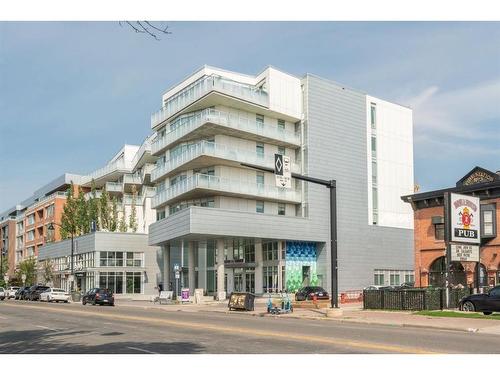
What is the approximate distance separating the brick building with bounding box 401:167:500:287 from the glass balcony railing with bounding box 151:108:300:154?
66.6ft

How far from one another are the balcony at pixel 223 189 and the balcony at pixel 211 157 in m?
1.82

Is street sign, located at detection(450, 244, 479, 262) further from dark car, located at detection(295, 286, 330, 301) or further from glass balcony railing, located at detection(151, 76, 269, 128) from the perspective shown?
glass balcony railing, located at detection(151, 76, 269, 128)

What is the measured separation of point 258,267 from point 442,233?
2566 cm

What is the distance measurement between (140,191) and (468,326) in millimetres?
71154

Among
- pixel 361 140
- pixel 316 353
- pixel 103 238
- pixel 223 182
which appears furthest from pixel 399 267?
pixel 316 353

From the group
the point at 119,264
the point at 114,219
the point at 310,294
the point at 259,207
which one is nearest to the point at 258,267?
the point at 259,207

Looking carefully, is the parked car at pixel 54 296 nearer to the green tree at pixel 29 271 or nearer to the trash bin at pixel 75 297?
the trash bin at pixel 75 297

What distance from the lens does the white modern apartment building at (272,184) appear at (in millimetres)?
60281

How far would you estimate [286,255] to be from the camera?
6372cm

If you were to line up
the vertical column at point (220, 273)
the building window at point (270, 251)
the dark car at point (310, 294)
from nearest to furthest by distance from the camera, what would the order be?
the dark car at point (310, 294)
the vertical column at point (220, 273)
the building window at point (270, 251)

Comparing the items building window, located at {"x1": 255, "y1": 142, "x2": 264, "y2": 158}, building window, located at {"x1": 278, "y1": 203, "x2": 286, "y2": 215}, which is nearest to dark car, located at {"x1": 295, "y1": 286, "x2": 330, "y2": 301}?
building window, located at {"x1": 278, "y1": 203, "x2": 286, "y2": 215}

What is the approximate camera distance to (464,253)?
35062mm

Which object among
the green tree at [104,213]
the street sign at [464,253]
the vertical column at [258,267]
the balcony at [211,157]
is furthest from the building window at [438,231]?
the green tree at [104,213]

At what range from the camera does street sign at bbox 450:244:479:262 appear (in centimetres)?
3459
